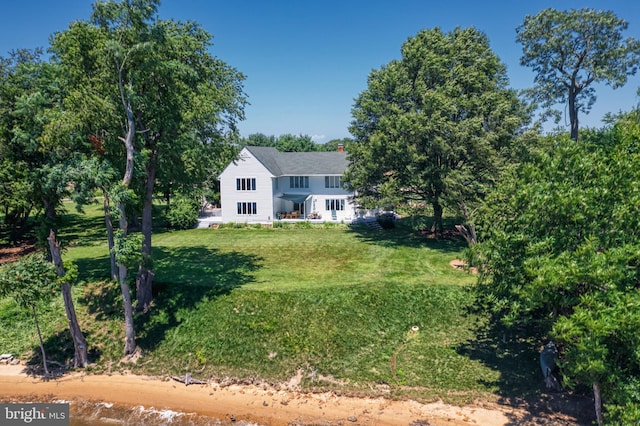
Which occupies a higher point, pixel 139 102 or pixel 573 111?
pixel 573 111

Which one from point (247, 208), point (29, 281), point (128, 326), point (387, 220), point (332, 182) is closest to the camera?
point (29, 281)

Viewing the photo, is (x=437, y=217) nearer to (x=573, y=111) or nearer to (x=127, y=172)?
(x=573, y=111)

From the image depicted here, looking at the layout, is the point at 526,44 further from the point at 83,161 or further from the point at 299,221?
the point at 83,161

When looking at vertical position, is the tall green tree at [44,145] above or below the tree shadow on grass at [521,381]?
above

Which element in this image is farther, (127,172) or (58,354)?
(58,354)

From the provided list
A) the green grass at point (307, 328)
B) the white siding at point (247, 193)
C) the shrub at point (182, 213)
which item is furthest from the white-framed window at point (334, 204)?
the green grass at point (307, 328)

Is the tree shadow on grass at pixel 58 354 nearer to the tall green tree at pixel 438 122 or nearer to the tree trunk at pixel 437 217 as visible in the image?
the tall green tree at pixel 438 122

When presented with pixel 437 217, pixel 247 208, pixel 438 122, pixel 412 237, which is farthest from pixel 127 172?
pixel 437 217

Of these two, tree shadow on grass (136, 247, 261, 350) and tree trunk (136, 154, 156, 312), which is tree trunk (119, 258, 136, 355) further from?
tree trunk (136, 154, 156, 312)
